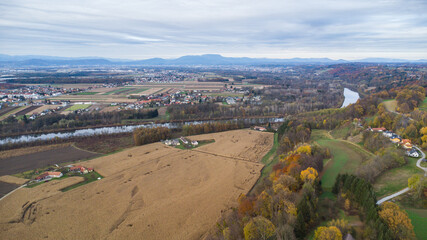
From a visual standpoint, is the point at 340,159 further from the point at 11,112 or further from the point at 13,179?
the point at 11,112

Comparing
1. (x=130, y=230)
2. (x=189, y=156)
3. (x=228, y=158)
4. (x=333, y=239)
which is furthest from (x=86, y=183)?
(x=333, y=239)

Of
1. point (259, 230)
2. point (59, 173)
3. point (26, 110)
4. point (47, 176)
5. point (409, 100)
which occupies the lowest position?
point (47, 176)

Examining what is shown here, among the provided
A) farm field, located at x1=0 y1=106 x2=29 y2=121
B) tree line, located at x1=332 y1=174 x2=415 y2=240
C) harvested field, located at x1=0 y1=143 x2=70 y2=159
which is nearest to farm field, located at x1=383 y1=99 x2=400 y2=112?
tree line, located at x1=332 y1=174 x2=415 y2=240

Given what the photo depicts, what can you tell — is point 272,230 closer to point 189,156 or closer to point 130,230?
point 130,230

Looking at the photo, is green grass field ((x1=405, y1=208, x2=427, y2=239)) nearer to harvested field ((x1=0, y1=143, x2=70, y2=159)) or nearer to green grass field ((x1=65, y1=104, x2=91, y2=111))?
harvested field ((x1=0, y1=143, x2=70, y2=159))

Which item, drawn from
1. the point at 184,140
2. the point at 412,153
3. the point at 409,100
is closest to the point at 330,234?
the point at 412,153
